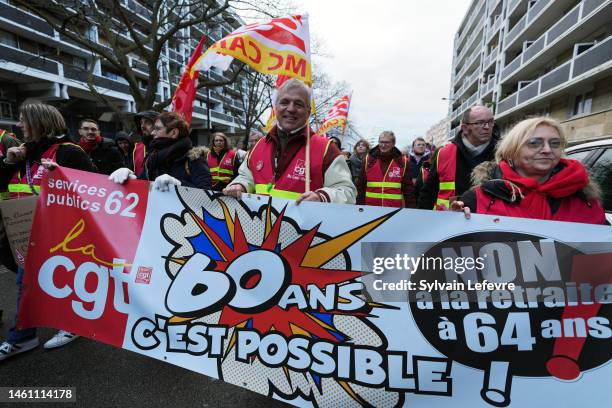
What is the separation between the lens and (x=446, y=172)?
303cm

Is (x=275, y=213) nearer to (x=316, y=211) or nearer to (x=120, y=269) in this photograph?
(x=316, y=211)

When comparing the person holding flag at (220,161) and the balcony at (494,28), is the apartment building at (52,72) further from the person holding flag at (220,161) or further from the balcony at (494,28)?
the balcony at (494,28)

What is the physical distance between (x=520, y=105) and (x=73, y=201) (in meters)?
27.5

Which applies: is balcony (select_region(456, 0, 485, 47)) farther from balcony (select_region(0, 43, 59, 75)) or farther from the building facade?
balcony (select_region(0, 43, 59, 75))

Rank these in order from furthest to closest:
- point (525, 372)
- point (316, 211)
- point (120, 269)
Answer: point (120, 269)
point (316, 211)
point (525, 372)

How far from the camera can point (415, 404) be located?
1.50m

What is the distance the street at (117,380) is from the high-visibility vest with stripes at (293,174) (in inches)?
58.2

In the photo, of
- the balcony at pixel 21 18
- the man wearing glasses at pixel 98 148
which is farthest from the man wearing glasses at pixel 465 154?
the balcony at pixel 21 18

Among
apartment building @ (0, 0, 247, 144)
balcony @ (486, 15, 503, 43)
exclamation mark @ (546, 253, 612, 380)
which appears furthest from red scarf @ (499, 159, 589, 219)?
balcony @ (486, 15, 503, 43)

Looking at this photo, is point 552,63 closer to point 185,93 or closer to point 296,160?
point 185,93

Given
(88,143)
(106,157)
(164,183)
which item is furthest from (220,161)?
(164,183)

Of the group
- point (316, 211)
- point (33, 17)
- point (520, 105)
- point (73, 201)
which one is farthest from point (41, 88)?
point (520, 105)

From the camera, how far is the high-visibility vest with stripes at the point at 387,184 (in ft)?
15.4

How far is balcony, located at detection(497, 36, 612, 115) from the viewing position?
1322 cm
